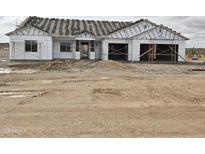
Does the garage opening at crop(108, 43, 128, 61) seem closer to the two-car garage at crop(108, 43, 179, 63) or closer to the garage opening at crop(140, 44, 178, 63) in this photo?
the two-car garage at crop(108, 43, 179, 63)

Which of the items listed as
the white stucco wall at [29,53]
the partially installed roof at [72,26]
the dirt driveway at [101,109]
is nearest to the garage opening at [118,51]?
the partially installed roof at [72,26]

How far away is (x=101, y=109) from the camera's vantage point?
381 inches

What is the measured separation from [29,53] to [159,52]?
15.4m

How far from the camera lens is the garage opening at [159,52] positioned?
117 ft

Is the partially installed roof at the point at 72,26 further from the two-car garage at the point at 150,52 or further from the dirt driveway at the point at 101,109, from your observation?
the dirt driveway at the point at 101,109

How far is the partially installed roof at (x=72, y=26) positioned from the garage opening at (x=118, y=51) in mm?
1867

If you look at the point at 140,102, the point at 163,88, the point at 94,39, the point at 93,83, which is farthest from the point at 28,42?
the point at 140,102

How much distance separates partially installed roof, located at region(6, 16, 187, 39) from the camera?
34312 mm

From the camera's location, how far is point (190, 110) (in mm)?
9875

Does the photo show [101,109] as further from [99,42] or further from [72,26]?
[72,26]

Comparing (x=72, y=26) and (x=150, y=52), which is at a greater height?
(x=72, y=26)

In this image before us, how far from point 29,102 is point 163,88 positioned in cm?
660

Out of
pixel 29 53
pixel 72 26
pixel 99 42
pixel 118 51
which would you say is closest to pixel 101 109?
pixel 29 53

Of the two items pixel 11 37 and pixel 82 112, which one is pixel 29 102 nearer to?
pixel 82 112
